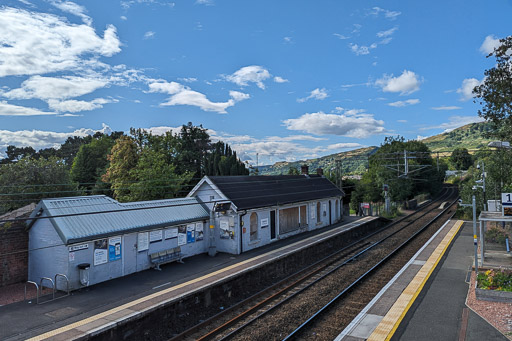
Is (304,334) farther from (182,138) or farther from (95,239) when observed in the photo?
(182,138)

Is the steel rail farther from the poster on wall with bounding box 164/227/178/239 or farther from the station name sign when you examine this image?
the poster on wall with bounding box 164/227/178/239

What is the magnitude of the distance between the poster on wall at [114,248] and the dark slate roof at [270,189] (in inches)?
280

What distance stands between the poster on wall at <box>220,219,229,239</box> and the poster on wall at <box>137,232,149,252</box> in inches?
200

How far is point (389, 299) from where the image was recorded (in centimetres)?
1234

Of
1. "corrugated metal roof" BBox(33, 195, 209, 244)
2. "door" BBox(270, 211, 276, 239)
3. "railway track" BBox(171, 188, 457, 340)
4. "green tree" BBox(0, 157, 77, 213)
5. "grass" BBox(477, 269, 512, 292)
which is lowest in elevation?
"railway track" BBox(171, 188, 457, 340)

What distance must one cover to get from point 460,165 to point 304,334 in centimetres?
14170

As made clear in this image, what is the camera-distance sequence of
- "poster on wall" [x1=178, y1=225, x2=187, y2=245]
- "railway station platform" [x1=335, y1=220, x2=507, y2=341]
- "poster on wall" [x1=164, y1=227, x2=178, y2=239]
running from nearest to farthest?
"railway station platform" [x1=335, y1=220, x2=507, y2=341]
"poster on wall" [x1=164, y1=227, x2=178, y2=239]
"poster on wall" [x1=178, y1=225, x2=187, y2=245]

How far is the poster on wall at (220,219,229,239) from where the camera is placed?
20658 mm

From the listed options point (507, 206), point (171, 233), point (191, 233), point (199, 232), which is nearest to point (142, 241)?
point (171, 233)

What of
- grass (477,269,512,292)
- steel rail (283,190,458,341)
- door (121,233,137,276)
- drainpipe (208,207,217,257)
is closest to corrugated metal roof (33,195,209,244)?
door (121,233,137,276)

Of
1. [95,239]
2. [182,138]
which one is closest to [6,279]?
[95,239]

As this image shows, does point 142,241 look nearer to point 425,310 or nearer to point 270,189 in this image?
point 270,189

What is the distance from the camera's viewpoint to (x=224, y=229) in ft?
68.3

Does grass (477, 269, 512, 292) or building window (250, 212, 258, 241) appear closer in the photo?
grass (477, 269, 512, 292)
